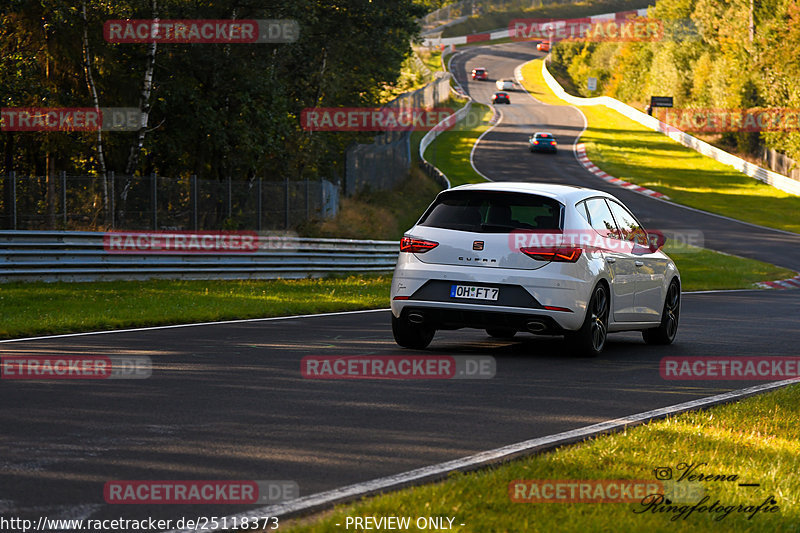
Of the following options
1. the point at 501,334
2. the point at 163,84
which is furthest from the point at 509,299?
the point at 163,84

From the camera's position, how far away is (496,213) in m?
11.3

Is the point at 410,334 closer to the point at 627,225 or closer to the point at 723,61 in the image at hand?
the point at 627,225

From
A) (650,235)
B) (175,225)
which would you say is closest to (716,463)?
(650,235)

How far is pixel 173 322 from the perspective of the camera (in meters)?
15.0

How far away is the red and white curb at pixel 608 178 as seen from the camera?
183 feet

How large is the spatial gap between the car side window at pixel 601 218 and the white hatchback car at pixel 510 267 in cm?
2

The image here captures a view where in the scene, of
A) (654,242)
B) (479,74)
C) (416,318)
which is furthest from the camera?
(479,74)

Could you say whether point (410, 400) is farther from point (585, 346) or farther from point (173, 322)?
point (173, 322)

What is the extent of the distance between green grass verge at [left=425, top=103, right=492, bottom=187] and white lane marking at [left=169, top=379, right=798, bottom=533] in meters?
41.0

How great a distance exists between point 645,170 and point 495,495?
6044cm

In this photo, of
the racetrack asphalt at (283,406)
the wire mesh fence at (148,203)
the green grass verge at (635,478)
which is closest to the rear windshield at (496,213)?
the racetrack asphalt at (283,406)

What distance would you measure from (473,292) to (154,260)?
1202 cm

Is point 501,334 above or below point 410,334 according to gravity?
below

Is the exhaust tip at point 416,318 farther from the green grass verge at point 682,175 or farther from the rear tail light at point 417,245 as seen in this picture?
the green grass verge at point 682,175
